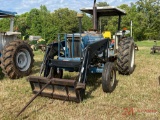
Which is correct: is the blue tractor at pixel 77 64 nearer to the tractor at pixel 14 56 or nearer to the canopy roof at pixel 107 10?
the canopy roof at pixel 107 10

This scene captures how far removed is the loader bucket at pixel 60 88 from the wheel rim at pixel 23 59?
2.48 meters

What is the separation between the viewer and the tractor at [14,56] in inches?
268

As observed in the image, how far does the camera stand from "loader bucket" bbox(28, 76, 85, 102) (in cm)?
460

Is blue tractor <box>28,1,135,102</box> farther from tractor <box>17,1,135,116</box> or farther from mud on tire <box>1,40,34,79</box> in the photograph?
mud on tire <box>1,40,34,79</box>

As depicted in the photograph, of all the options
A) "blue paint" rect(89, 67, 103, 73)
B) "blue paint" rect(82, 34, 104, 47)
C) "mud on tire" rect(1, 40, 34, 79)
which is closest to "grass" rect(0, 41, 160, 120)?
"blue paint" rect(89, 67, 103, 73)

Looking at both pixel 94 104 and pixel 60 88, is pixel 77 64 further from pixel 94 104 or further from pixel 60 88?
pixel 94 104

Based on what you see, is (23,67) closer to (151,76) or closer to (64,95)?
(64,95)

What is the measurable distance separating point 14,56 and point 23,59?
31.9 inches

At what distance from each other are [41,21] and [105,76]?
4299cm

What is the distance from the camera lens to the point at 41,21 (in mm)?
46656

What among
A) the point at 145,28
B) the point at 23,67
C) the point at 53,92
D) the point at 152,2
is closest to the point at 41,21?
the point at 145,28

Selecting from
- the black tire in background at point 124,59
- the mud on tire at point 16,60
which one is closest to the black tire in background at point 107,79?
the black tire in background at point 124,59

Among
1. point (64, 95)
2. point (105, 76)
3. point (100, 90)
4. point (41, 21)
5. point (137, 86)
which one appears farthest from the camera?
point (41, 21)

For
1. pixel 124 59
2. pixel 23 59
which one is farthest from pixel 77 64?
pixel 23 59
